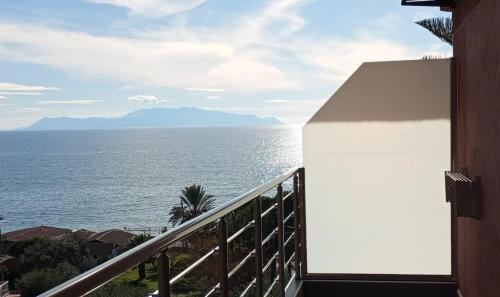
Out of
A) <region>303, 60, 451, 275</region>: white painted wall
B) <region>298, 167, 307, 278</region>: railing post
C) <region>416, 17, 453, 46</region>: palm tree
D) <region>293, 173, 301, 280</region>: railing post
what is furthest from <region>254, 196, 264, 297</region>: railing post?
<region>416, 17, 453, 46</region>: palm tree

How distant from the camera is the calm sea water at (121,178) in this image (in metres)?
54.3

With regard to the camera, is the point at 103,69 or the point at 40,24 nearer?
the point at 40,24

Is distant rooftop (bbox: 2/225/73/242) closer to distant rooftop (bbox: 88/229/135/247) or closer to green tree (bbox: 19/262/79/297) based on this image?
distant rooftop (bbox: 88/229/135/247)

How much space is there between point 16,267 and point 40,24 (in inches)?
1267

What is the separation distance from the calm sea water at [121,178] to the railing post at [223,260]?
118ft

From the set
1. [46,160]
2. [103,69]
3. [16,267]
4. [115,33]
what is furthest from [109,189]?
[46,160]

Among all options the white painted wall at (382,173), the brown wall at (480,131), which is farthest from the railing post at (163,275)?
the white painted wall at (382,173)

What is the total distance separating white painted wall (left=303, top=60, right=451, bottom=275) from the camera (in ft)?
11.6

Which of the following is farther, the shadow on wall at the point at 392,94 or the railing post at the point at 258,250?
the shadow on wall at the point at 392,94

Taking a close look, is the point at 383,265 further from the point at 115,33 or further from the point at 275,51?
the point at 115,33

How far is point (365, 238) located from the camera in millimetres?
3674

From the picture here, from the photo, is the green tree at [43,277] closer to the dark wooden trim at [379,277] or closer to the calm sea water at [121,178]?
the calm sea water at [121,178]

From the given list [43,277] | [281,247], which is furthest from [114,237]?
[281,247]

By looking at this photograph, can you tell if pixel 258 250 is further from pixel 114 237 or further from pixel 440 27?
pixel 114 237
